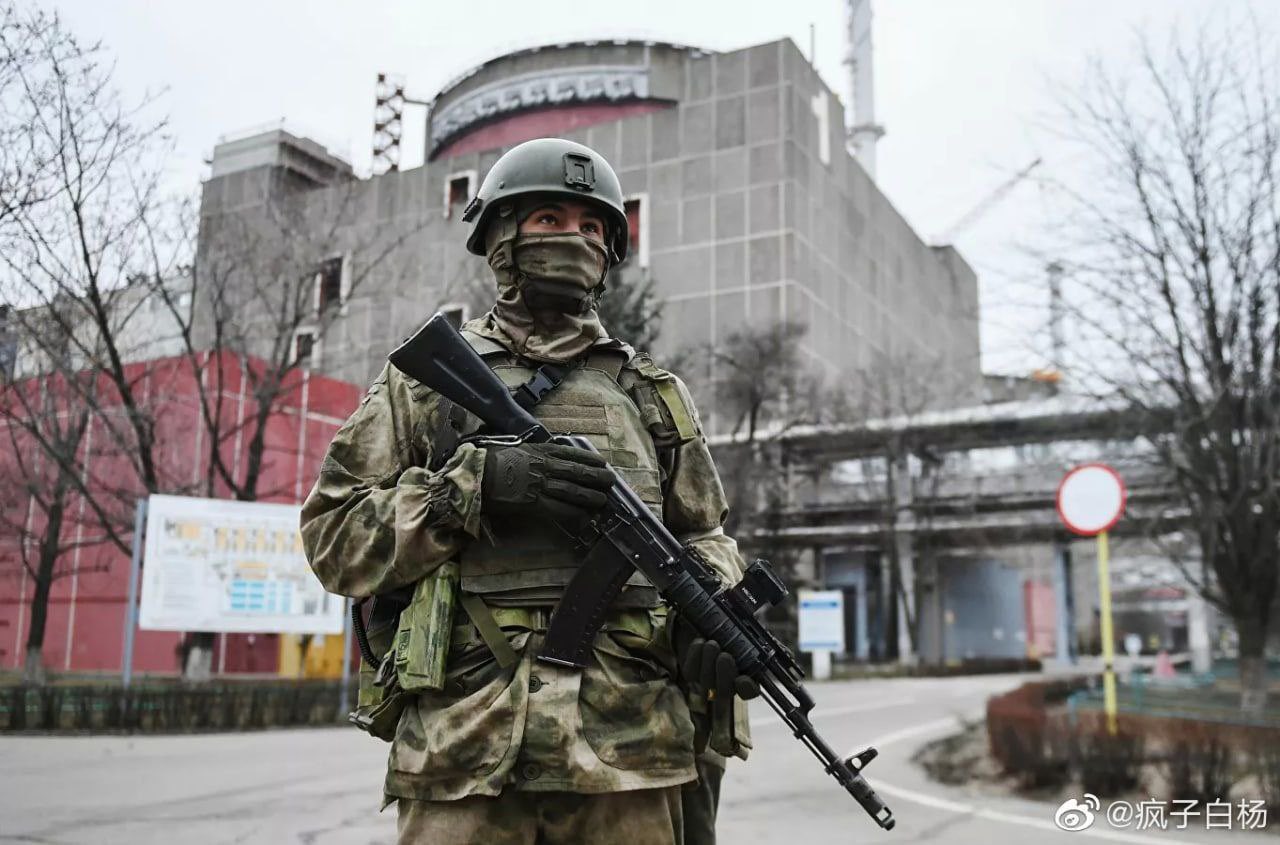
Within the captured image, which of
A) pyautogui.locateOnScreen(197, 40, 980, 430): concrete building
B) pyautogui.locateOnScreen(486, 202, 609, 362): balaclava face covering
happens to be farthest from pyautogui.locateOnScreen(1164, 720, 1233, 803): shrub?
pyautogui.locateOnScreen(197, 40, 980, 430): concrete building

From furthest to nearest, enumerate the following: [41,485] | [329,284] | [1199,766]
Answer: [41,485]
[329,284]
[1199,766]

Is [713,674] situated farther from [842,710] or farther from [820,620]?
[820,620]

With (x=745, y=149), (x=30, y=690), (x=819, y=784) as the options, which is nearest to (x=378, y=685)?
(x=819, y=784)

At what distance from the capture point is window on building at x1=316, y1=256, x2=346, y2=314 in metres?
17.4

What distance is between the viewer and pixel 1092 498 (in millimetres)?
9906

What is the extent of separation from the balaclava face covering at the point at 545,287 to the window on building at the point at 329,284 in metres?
14.9

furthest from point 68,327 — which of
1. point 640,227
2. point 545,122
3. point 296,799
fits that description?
point 545,122

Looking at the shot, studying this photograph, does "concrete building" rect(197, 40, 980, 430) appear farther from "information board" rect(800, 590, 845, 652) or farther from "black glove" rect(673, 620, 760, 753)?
"black glove" rect(673, 620, 760, 753)

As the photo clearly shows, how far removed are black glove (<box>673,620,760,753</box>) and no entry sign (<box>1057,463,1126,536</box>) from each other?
8075 mm

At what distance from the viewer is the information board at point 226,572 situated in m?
12.7

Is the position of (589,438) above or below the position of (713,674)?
above

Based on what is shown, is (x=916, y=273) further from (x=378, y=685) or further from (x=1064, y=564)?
(x=378, y=685)

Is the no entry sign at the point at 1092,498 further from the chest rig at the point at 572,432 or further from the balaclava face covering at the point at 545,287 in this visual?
the balaclava face covering at the point at 545,287

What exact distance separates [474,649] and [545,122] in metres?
44.9
